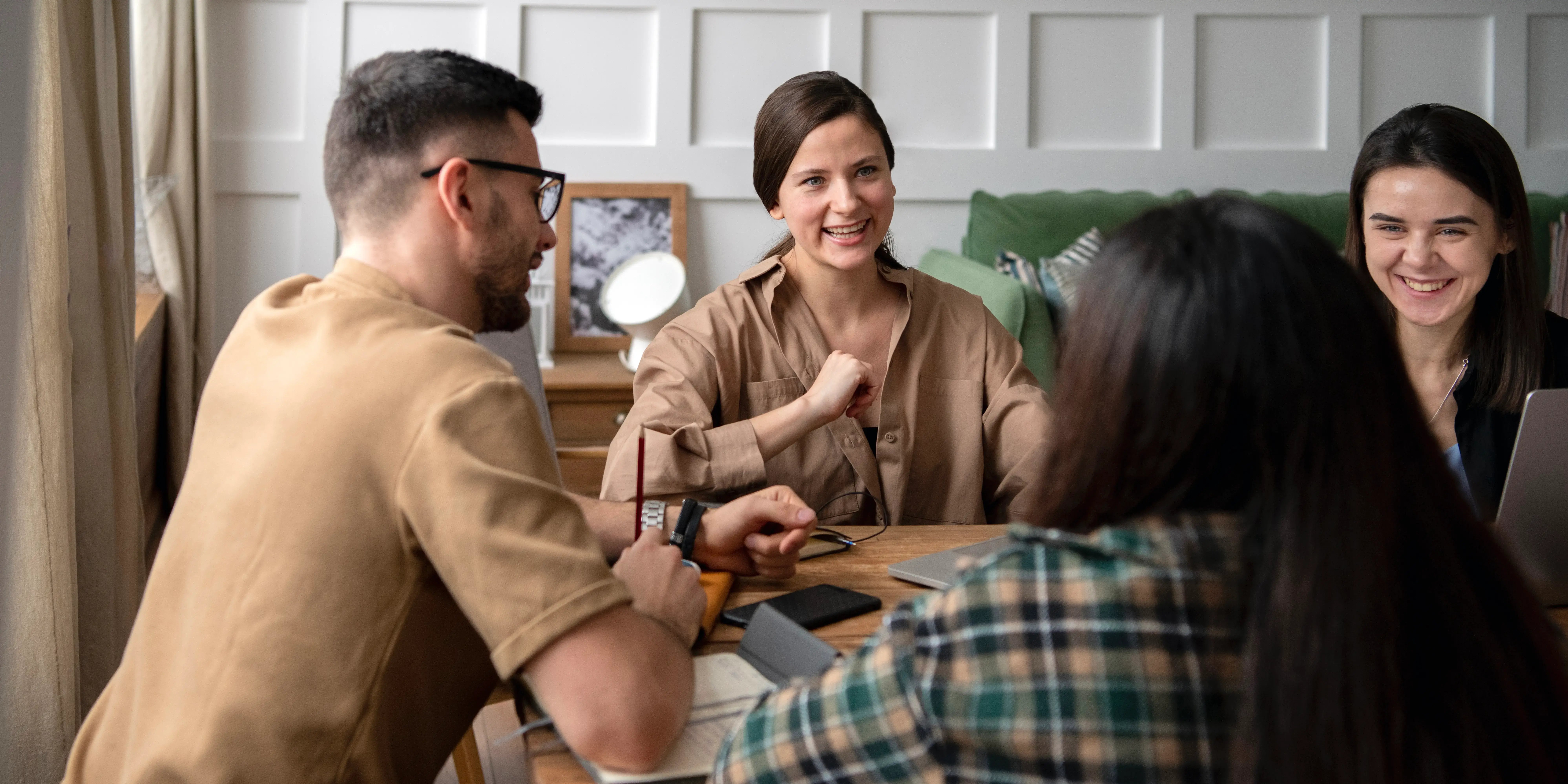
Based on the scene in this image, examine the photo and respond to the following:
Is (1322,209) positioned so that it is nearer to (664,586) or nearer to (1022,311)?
(1022,311)

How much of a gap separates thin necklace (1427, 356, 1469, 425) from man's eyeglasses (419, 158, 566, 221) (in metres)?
1.37

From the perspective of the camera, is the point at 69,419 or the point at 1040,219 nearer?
the point at 69,419

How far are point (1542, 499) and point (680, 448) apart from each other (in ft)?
3.64

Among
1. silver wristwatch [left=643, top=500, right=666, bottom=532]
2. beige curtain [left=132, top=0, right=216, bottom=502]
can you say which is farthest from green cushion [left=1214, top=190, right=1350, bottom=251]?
beige curtain [left=132, top=0, right=216, bottom=502]

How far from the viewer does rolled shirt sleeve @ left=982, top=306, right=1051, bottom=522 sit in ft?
6.28

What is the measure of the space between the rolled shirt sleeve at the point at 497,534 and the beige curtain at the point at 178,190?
2.21 metres

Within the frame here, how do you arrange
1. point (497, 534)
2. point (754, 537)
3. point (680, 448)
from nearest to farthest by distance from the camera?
1. point (497, 534)
2. point (754, 537)
3. point (680, 448)

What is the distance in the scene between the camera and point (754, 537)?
4.50 ft

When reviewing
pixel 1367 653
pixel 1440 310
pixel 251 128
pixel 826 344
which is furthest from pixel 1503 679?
pixel 251 128

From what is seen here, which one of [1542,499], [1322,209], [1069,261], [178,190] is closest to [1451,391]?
[1542,499]

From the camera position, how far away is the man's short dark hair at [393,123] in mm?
1135

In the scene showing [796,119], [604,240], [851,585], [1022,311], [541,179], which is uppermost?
[796,119]

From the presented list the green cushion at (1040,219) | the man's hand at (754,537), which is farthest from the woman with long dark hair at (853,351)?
the green cushion at (1040,219)

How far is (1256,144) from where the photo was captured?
3824 mm
